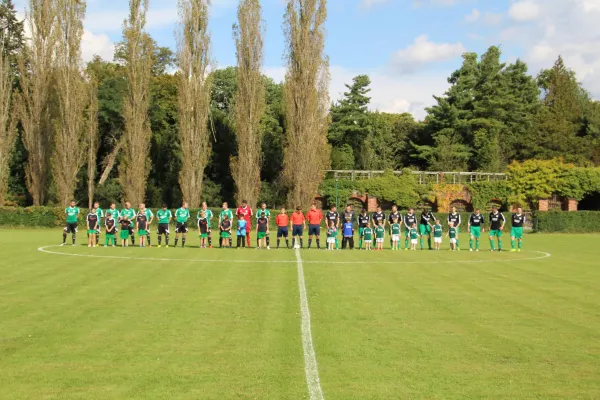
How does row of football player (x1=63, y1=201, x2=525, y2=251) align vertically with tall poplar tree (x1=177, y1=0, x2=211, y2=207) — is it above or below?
below

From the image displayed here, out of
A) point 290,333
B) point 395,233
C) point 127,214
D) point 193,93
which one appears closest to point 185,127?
point 193,93

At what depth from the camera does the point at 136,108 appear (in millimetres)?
48938

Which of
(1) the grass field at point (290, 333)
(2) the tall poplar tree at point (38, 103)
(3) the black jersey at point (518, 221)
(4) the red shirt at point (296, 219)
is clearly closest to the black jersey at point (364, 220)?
(4) the red shirt at point (296, 219)

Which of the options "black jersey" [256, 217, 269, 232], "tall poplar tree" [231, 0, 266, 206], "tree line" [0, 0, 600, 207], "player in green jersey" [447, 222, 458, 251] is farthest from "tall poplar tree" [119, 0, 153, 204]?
"player in green jersey" [447, 222, 458, 251]

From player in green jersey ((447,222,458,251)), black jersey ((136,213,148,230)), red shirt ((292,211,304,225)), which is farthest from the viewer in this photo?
player in green jersey ((447,222,458,251))

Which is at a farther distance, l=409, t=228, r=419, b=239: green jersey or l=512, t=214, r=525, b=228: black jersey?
l=409, t=228, r=419, b=239: green jersey

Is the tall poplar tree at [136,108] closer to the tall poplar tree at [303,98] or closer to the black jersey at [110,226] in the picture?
the tall poplar tree at [303,98]

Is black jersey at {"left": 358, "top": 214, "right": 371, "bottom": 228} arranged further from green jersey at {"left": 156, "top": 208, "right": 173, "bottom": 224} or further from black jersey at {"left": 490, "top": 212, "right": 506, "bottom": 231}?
green jersey at {"left": 156, "top": 208, "right": 173, "bottom": 224}

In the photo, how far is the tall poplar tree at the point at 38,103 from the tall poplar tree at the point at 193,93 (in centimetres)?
945

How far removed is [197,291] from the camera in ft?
44.6

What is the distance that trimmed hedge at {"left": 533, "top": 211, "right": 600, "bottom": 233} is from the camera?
45.2 m

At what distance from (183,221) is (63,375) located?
19757 millimetres

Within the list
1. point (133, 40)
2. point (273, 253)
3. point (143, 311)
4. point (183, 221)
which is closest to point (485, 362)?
point (143, 311)

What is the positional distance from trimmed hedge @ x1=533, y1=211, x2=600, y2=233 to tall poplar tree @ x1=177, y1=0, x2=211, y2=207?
950 inches
